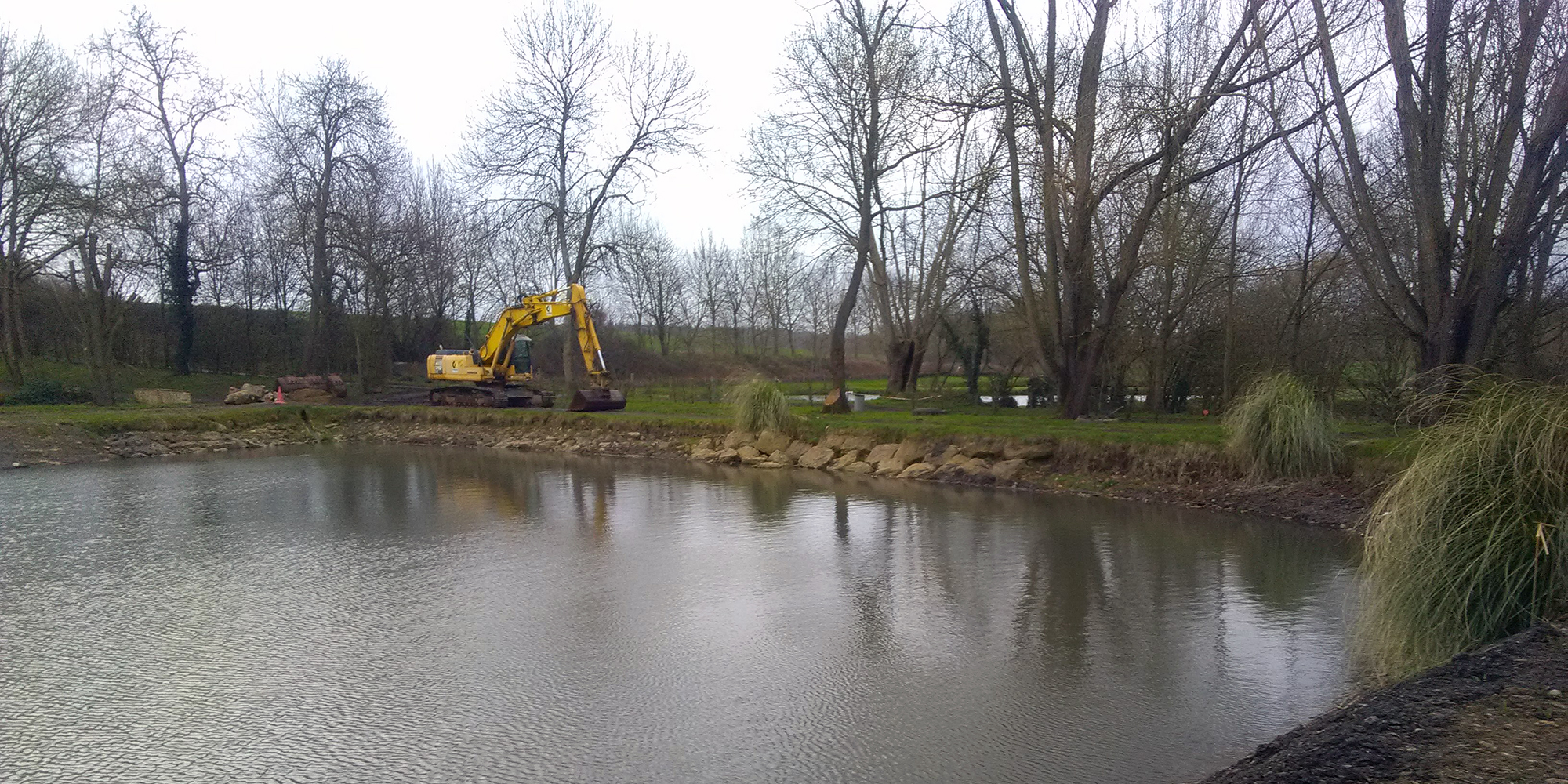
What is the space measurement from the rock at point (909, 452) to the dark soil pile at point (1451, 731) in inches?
476

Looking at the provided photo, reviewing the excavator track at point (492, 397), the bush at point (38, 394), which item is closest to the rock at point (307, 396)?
the excavator track at point (492, 397)

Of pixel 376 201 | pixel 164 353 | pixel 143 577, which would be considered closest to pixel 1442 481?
pixel 143 577

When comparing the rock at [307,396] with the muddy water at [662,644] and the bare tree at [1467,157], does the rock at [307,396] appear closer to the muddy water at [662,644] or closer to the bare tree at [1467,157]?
the muddy water at [662,644]

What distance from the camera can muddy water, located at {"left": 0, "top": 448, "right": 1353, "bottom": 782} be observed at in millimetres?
5176

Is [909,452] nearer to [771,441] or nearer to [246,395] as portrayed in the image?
[771,441]

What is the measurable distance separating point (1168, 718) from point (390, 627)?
5466 mm

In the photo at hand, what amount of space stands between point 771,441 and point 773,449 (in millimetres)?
228

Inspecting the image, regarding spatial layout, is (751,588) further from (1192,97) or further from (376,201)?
(376,201)

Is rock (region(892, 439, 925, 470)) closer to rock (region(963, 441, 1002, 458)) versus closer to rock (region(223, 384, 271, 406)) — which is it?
rock (region(963, 441, 1002, 458))

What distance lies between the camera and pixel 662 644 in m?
7.08

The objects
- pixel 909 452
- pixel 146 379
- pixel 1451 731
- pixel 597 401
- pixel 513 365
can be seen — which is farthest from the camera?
pixel 146 379

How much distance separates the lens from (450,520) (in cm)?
1268

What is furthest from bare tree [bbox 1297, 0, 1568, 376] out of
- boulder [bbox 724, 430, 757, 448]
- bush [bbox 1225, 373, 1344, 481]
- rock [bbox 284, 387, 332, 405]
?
rock [bbox 284, 387, 332, 405]

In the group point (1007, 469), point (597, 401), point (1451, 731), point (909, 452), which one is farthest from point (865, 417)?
point (1451, 731)
